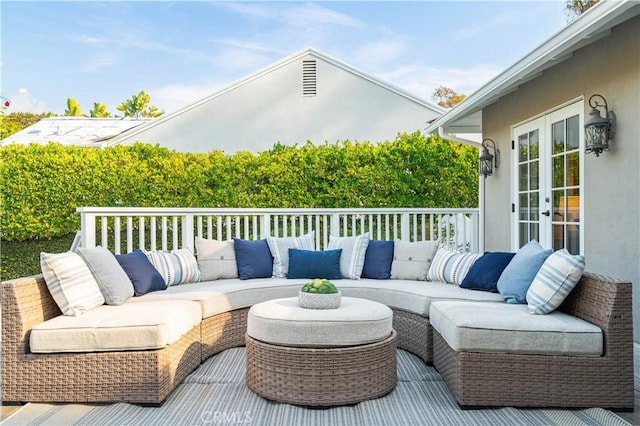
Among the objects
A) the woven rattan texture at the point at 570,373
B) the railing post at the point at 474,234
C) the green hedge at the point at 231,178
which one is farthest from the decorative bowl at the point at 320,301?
the green hedge at the point at 231,178

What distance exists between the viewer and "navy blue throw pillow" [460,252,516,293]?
3.85 meters

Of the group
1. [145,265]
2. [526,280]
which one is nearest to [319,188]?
[145,265]

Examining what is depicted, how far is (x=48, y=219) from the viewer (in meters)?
8.00

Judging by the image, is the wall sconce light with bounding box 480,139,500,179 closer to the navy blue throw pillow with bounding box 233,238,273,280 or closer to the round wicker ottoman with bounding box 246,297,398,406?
the navy blue throw pillow with bounding box 233,238,273,280

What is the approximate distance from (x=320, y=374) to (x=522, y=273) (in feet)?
5.29

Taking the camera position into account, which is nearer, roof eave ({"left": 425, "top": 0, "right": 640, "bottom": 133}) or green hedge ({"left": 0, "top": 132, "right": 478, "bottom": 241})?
roof eave ({"left": 425, "top": 0, "right": 640, "bottom": 133})

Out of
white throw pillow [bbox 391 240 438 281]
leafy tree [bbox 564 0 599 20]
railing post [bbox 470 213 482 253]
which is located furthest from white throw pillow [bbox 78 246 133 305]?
leafy tree [bbox 564 0 599 20]

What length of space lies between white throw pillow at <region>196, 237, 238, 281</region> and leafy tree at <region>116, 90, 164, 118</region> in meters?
19.4

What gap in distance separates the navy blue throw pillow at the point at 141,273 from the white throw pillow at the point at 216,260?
0.59m

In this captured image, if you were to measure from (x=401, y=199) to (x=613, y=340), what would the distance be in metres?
4.83

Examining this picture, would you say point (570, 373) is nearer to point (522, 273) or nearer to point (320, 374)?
point (522, 273)

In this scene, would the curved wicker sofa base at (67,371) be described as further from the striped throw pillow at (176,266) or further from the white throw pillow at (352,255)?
the white throw pillow at (352,255)

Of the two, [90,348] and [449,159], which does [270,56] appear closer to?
[449,159]

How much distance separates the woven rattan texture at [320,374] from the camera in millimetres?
2828
